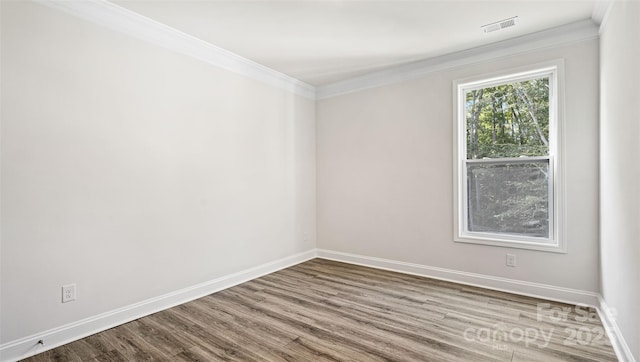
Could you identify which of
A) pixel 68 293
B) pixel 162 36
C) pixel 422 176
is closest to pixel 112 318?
pixel 68 293

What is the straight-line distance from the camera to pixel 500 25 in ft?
9.63

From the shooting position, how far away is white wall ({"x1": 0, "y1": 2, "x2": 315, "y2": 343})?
86.0 inches

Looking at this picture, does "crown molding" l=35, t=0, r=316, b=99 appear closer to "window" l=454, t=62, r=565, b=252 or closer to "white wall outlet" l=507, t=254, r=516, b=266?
"window" l=454, t=62, r=565, b=252

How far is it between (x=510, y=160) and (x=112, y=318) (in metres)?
4.01

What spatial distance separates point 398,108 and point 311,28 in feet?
5.32

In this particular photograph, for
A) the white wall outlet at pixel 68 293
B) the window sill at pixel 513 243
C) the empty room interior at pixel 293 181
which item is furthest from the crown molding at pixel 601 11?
the white wall outlet at pixel 68 293

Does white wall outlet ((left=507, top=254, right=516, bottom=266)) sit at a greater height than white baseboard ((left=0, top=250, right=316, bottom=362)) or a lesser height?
greater

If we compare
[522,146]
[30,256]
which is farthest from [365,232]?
[30,256]

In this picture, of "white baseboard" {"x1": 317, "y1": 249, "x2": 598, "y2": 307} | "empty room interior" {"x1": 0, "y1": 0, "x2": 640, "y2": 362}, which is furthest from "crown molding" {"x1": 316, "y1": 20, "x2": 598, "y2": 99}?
"white baseboard" {"x1": 317, "y1": 249, "x2": 598, "y2": 307}

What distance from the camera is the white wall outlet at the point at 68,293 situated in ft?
Answer: 7.75

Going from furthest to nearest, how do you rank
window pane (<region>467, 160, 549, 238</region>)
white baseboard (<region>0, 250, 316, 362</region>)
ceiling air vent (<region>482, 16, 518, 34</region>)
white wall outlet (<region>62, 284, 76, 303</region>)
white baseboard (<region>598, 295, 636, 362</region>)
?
window pane (<region>467, 160, 549, 238</region>) < ceiling air vent (<region>482, 16, 518, 34</region>) < white wall outlet (<region>62, 284, 76, 303</region>) < white baseboard (<region>0, 250, 316, 362</region>) < white baseboard (<region>598, 295, 636, 362</region>)

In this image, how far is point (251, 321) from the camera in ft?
8.77

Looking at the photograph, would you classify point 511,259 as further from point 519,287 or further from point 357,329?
point 357,329

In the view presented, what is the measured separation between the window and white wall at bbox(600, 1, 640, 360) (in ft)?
1.42
